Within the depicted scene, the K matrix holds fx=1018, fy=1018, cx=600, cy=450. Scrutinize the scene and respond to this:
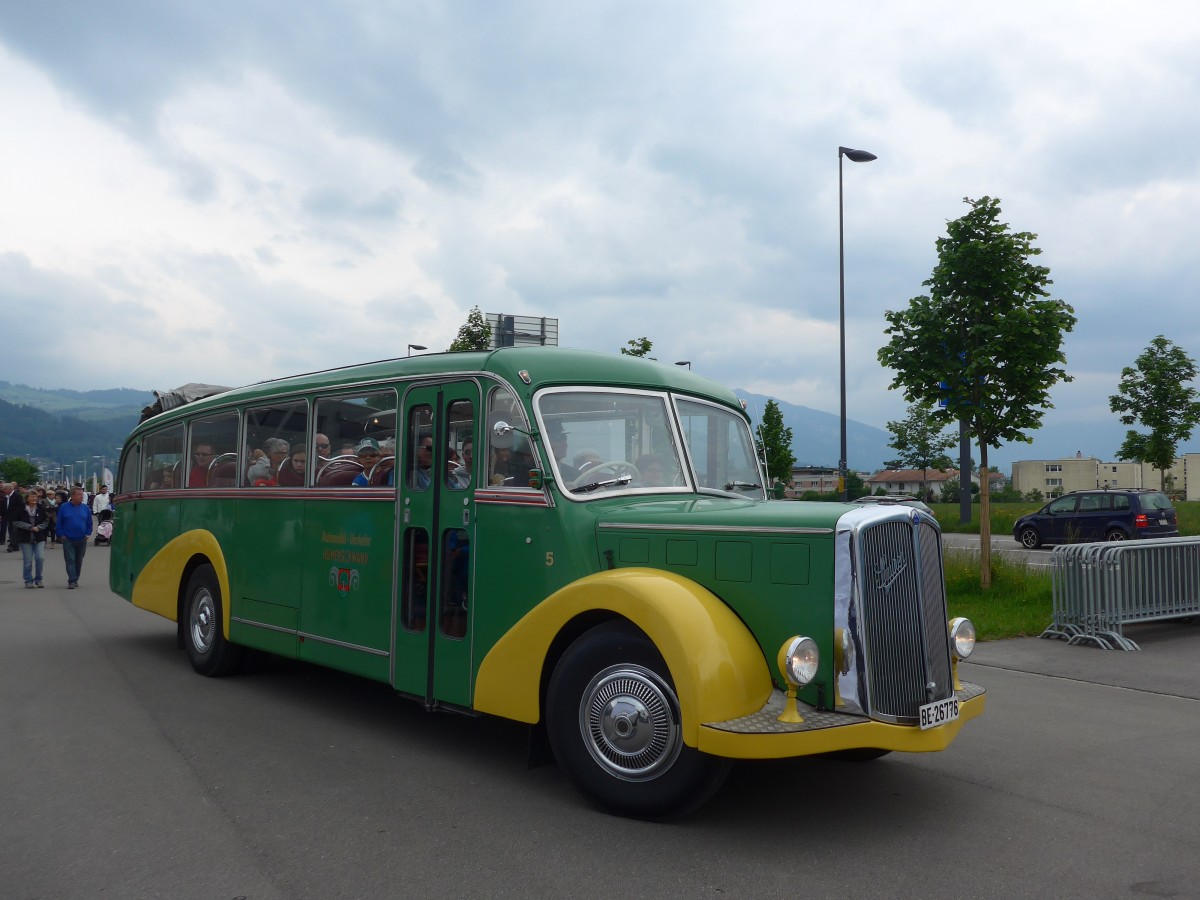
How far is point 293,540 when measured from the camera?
7680 mm

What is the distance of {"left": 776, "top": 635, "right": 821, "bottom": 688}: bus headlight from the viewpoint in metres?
4.48

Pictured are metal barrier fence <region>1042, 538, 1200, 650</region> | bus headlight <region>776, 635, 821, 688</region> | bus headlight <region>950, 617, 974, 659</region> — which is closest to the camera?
bus headlight <region>776, 635, 821, 688</region>

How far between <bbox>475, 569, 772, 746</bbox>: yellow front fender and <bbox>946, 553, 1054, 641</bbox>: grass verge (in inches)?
281

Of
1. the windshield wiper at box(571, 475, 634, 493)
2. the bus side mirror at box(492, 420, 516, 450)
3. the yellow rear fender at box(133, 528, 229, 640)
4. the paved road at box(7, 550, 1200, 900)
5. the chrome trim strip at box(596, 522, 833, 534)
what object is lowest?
the paved road at box(7, 550, 1200, 900)

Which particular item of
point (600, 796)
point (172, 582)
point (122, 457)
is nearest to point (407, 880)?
point (600, 796)

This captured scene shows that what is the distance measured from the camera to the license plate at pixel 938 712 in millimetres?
4703

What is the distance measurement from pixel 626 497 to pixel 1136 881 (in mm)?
2974

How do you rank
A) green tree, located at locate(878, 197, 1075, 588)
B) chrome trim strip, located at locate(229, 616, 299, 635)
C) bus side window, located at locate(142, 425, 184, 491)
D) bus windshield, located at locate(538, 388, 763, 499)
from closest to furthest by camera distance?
bus windshield, located at locate(538, 388, 763, 499) < chrome trim strip, located at locate(229, 616, 299, 635) < bus side window, located at locate(142, 425, 184, 491) < green tree, located at locate(878, 197, 1075, 588)

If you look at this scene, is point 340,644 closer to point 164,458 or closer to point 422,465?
point 422,465

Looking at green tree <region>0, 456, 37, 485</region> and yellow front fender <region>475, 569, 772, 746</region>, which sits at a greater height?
green tree <region>0, 456, 37, 485</region>

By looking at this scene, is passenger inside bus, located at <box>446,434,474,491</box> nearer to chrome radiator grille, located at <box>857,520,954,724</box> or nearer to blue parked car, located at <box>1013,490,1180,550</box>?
chrome radiator grille, located at <box>857,520,954,724</box>

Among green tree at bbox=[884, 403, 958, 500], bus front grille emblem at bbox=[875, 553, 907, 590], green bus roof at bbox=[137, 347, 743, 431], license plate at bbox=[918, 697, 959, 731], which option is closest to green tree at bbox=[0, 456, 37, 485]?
green tree at bbox=[884, 403, 958, 500]

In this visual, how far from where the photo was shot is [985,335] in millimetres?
13102

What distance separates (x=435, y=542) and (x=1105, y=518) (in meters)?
22.2
